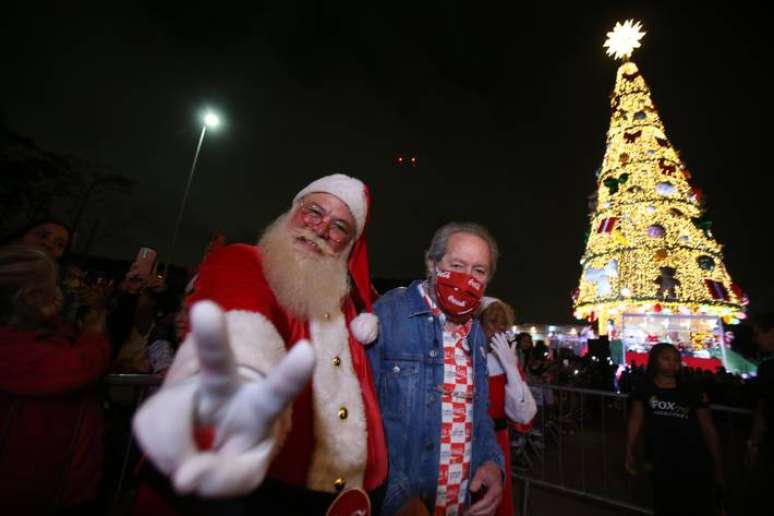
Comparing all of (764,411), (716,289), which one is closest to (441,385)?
(764,411)

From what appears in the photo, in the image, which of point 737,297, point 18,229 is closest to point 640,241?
point 737,297

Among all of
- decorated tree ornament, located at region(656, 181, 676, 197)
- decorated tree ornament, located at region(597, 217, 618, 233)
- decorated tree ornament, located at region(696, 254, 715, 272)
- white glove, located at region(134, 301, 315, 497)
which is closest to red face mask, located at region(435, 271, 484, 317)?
white glove, located at region(134, 301, 315, 497)

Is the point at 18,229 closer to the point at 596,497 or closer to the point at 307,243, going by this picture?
the point at 307,243

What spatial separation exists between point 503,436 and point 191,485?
351cm

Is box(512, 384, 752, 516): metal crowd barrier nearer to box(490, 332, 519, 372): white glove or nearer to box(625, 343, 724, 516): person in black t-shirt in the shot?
box(625, 343, 724, 516): person in black t-shirt

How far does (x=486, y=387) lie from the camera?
8.07 ft

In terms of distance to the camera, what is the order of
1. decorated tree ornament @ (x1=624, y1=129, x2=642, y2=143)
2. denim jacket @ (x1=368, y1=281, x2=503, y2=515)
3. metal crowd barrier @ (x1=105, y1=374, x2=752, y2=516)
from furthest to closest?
decorated tree ornament @ (x1=624, y1=129, x2=642, y2=143)
metal crowd barrier @ (x1=105, y1=374, x2=752, y2=516)
denim jacket @ (x1=368, y1=281, x2=503, y2=515)

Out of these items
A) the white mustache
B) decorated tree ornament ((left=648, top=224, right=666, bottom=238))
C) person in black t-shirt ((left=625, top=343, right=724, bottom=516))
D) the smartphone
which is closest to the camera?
the white mustache

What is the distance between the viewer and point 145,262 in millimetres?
3145

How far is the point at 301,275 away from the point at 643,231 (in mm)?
26527

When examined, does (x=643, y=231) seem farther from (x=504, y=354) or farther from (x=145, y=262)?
(x=145, y=262)

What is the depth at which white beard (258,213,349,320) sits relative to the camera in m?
1.51

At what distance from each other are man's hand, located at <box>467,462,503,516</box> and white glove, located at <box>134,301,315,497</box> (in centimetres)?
180

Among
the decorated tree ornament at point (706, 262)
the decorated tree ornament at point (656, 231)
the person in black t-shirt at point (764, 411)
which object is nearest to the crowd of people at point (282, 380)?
the person in black t-shirt at point (764, 411)
